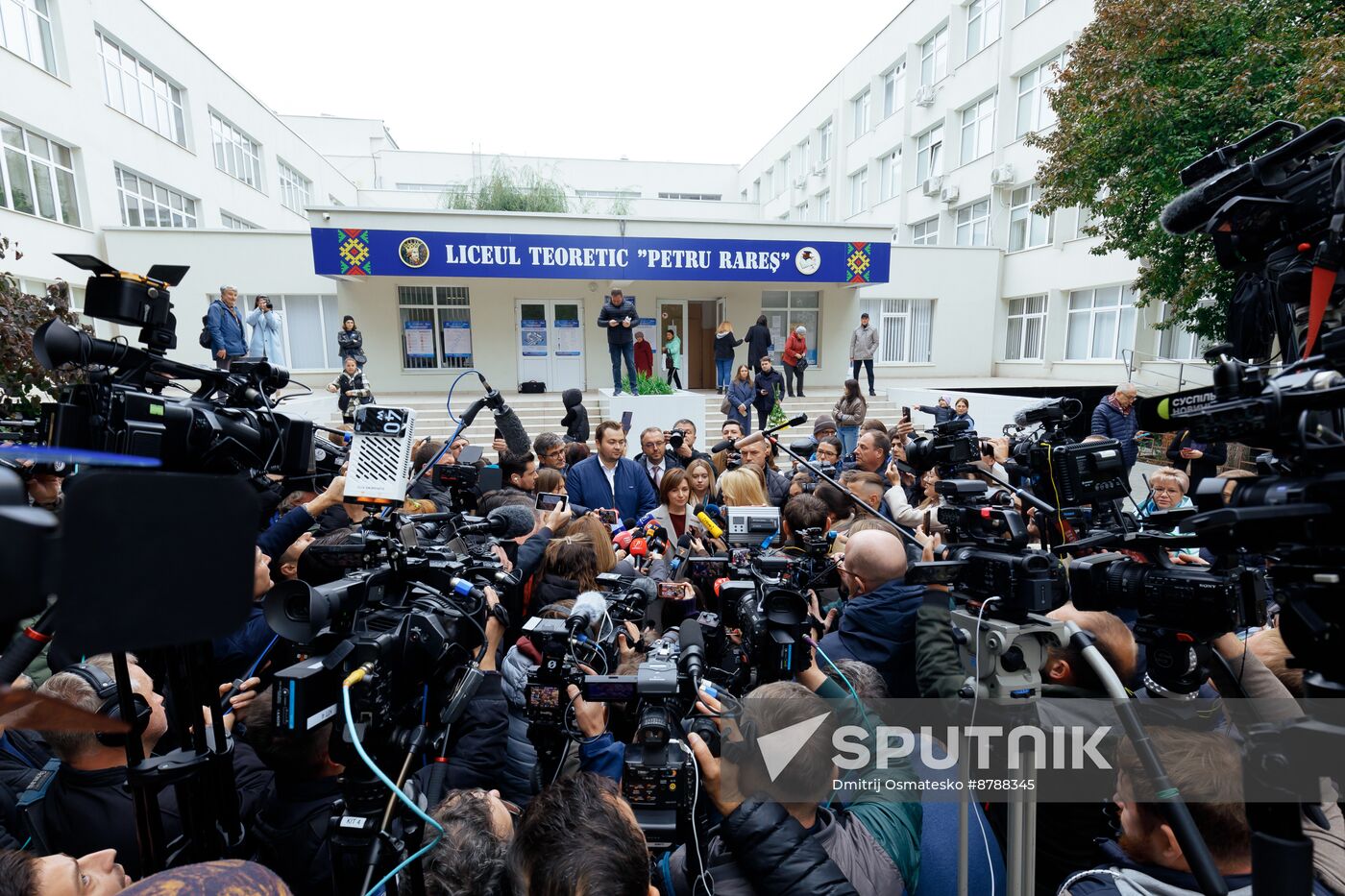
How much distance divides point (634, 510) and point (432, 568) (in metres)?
3.46

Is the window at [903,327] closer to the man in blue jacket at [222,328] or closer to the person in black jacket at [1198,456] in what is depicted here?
the person in black jacket at [1198,456]

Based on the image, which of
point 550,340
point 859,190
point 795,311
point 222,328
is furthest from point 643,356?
point 859,190

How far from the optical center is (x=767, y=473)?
6402 millimetres

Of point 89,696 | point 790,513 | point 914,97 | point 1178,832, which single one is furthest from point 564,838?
point 914,97

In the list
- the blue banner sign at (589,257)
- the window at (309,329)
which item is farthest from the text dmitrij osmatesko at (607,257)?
the window at (309,329)

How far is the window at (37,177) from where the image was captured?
1305 centimetres

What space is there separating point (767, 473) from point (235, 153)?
965 inches

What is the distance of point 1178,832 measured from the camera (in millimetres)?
1486

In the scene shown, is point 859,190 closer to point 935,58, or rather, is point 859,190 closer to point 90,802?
point 935,58

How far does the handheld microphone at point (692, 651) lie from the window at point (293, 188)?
2901cm

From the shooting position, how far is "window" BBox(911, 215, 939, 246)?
23250 mm

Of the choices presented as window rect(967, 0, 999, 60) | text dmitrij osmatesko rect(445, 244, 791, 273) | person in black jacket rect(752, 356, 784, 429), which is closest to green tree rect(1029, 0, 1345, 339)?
person in black jacket rect(752, 356, 784, 429)

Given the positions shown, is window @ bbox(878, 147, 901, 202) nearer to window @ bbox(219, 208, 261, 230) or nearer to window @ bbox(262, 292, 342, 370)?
window @ bbox(262, 292, 342, 370)

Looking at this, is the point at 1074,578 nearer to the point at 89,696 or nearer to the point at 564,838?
the point at 564,838
